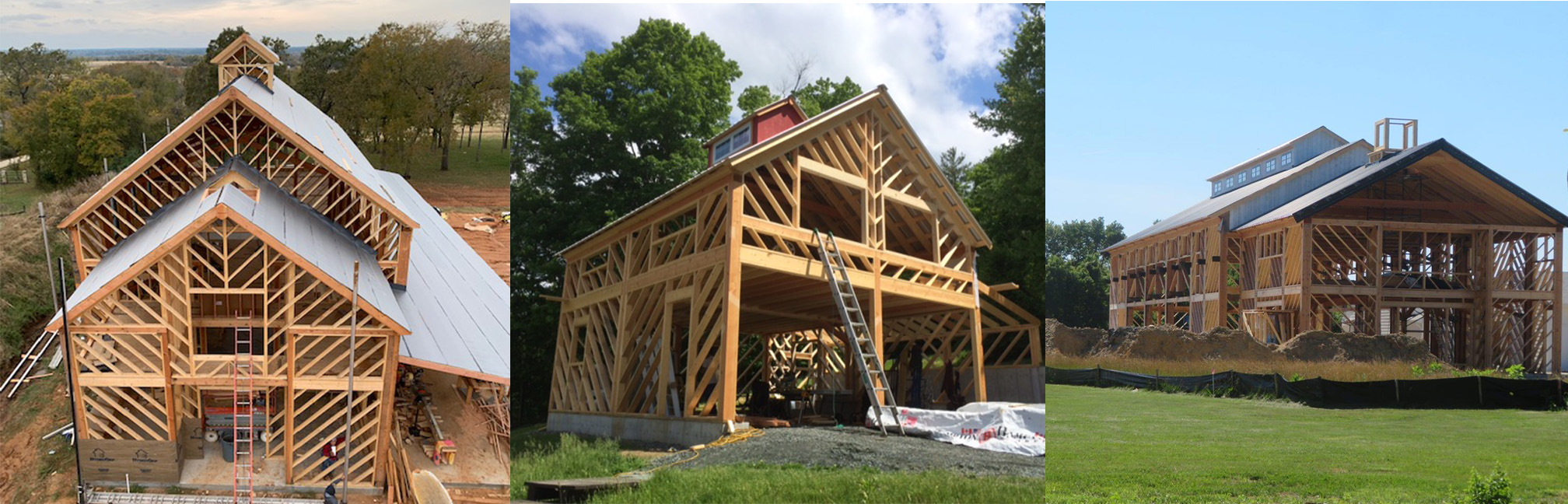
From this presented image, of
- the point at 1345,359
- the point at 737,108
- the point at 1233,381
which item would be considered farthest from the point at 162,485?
the point at 1345,359

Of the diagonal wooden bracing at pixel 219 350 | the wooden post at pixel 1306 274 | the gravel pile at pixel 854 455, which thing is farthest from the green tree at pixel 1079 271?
the diagonal wooden bracing at pixel 219 350

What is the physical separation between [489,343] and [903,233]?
24.7ft

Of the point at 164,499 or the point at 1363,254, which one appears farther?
the point at 1363,254

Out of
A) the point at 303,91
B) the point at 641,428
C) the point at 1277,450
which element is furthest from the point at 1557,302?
the point at 303,91

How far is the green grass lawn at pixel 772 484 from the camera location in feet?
36.7

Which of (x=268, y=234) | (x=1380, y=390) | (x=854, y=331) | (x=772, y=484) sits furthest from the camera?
(x=854, y=331)

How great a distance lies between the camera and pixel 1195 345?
43.9 ft

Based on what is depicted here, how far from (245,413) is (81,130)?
13.0 feet

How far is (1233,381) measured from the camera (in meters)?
13.6

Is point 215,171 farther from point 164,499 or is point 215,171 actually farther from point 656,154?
point 656,154

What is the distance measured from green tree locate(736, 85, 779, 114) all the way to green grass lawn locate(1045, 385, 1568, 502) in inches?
277

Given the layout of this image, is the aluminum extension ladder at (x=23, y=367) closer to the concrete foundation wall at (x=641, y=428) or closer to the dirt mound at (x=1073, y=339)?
the concrete foundation wall at (x=641, y=428)

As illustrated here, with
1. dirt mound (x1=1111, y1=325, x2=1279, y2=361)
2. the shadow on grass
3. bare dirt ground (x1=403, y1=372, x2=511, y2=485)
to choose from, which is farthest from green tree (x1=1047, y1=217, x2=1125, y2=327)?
bare dirt ground (x1=403, y1=372, x2=511, y2=485)

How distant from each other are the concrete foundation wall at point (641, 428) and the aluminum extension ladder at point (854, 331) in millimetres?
1655
